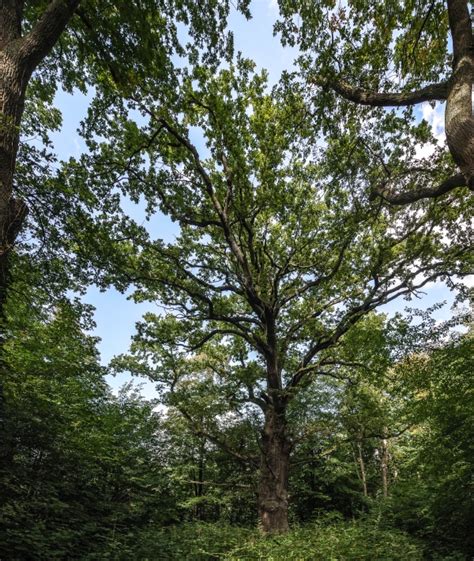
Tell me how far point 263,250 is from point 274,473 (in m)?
6.96

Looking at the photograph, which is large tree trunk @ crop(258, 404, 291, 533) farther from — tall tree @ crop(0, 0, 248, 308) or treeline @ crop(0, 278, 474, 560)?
tall tree @ crop(0, 0, 248, 308)

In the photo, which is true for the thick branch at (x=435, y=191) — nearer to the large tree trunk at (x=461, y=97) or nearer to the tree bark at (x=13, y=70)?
the large tree trunk at (x=461, y=97)

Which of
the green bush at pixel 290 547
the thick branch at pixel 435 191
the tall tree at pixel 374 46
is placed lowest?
the green bush at pixel 290 547

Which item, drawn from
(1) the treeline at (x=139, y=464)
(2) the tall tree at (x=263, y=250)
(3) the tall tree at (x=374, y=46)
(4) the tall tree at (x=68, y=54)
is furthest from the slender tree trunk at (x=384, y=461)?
(4) the tall tree at (x=68, y=54)

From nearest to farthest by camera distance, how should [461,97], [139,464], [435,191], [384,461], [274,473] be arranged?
[461,97], [435,191], [274,473], [139,464], [384,461]

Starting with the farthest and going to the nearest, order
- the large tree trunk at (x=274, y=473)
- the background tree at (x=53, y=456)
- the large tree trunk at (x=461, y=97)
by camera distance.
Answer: the large tree trunk at (x=274, y=473) < the background tree at (x=53, y=456) < the large tree trunk at (x=461, y=97)

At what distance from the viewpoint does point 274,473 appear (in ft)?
31.1

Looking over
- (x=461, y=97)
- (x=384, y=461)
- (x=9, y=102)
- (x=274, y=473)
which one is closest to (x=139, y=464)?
(x=274, y=473)

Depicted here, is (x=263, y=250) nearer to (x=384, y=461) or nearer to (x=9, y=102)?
(x=9, y=102)

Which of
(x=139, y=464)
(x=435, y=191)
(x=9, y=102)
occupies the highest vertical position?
(x=9, y=102)

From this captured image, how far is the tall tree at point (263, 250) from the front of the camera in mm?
8758

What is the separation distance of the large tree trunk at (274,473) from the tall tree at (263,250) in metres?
0.03

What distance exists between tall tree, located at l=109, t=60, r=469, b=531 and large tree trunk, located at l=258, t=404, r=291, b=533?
3 centimetres

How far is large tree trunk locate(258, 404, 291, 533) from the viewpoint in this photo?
9008 millimetres
